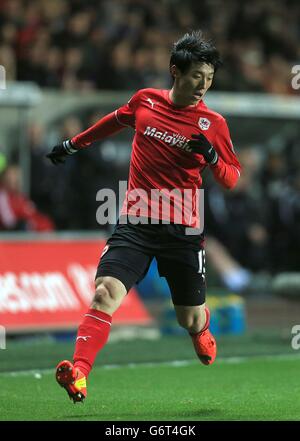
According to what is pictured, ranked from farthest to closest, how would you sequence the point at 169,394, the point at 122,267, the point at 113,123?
the point at 169,394
the point at 113,123
the point at 122,267

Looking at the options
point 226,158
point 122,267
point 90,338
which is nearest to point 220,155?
point 226,158

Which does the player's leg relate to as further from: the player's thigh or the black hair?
the black hair

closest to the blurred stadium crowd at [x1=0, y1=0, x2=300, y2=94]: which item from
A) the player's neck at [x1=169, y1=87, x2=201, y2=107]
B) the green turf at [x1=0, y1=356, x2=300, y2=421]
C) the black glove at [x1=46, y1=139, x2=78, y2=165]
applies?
the green turf at [x1=0, y1=356, x2=300, y2=421]

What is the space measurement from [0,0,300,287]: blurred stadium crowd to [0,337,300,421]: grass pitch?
3.36 meters

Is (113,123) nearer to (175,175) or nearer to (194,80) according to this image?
(175,175)

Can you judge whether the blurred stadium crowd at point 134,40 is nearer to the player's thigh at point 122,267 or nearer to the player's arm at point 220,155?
the player's arm at point 220,155

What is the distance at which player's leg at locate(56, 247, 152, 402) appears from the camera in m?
7.64

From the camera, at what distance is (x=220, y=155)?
820cm

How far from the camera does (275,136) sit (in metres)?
19.1

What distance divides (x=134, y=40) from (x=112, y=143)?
2.17 meters

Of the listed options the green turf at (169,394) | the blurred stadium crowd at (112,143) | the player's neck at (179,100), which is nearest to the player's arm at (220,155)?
the player's neck at (179,100)

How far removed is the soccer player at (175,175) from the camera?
795cm
